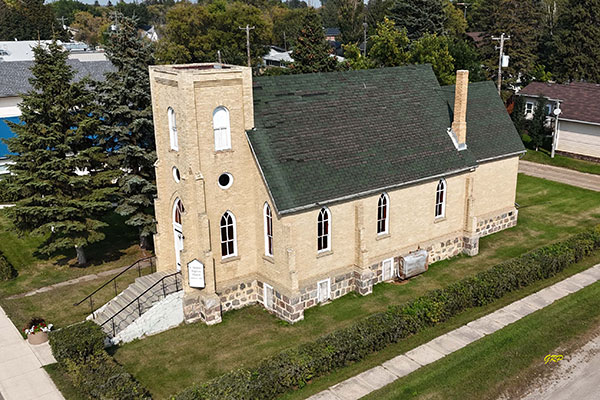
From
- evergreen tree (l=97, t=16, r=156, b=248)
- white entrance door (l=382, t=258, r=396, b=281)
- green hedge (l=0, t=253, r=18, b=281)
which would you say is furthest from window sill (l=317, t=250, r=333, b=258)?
green hedge (l=0, t=253, r=18, b=281)

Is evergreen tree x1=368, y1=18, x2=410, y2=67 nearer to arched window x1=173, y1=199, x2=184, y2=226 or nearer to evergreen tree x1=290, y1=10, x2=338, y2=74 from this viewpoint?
evergreen tree x1=290, y1=10, x2=338, y2=74

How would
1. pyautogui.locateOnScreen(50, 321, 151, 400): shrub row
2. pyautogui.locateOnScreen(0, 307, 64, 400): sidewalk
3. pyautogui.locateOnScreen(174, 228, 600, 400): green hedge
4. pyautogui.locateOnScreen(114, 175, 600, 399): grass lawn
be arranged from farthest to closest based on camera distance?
pyautogui.locateOnScreen(114, 175, 600, 399): grass lawn < pyautogui.locateOnScreen(0, 307, 64, 400): sidewalk < pyautogui.locateOnScreen(174, 228, 600, 400): green hedge < pyautogui.locateOnScreen(50, 321, 151, 400): shrub row

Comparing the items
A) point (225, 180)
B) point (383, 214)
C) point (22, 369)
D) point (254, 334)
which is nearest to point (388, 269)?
point (383, 214)

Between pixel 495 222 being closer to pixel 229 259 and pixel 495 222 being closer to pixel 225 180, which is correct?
pixel 229 259

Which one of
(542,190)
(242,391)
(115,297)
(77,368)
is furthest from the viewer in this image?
(542,190)

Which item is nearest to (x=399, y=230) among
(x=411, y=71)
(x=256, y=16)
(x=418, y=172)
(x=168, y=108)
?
(x=418, y=172)

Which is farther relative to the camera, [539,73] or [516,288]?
[539,73]

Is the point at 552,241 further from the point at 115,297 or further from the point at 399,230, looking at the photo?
the point at 115,297
